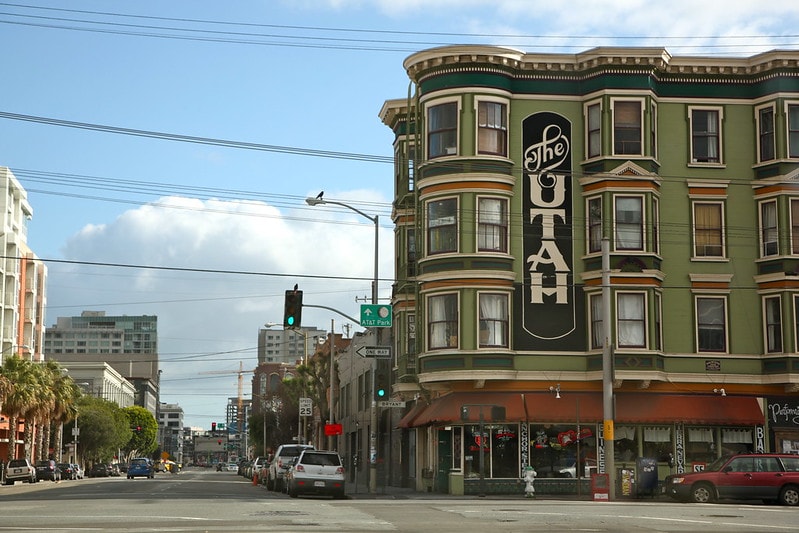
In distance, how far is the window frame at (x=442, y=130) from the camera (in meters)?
42.0

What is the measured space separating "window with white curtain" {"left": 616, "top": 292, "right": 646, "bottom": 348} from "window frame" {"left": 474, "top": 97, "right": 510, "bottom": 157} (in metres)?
6.90

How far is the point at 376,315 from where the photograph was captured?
40875 mm

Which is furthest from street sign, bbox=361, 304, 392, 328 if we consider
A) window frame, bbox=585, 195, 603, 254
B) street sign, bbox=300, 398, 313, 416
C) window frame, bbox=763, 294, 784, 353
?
street sign, bbox=300, 398, 313, 416

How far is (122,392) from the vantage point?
18225cm

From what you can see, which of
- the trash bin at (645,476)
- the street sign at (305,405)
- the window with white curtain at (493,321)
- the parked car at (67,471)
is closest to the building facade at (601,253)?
the window with white curtain at (493,321)

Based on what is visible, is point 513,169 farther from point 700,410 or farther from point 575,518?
point 575,518

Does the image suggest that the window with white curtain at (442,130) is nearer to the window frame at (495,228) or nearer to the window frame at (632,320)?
the window frame at (495,228)

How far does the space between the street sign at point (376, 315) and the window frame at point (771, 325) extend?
46.4 ft

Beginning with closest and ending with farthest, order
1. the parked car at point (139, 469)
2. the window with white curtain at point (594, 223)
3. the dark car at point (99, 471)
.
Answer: the window with white curtain at point (594, 223) < the parked car at point (139, 469) < the dark car at point (99, 471)

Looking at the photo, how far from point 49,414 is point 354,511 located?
6105 cm

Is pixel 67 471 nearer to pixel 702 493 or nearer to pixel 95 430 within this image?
pixel 95 430

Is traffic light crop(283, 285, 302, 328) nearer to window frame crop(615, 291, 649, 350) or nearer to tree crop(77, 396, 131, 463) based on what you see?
window frame crop(615, 291, 649, 350)

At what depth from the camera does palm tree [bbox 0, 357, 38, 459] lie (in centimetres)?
7369

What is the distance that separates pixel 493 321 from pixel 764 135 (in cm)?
1263
